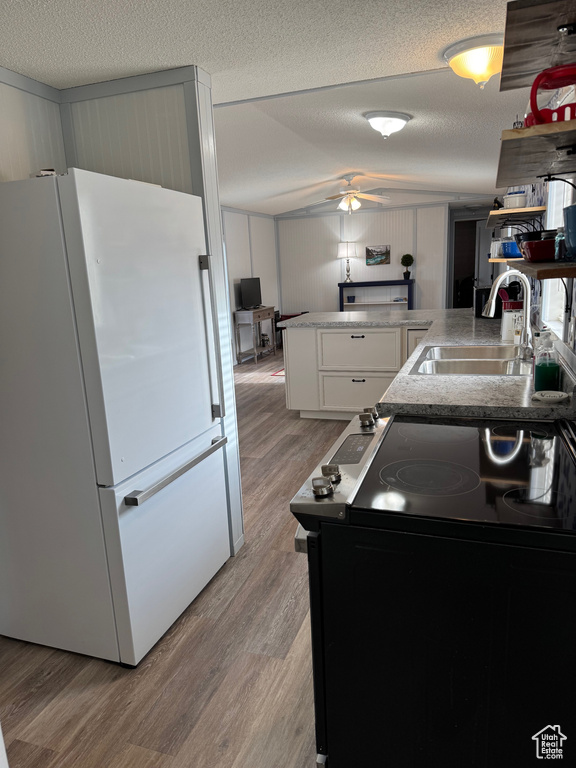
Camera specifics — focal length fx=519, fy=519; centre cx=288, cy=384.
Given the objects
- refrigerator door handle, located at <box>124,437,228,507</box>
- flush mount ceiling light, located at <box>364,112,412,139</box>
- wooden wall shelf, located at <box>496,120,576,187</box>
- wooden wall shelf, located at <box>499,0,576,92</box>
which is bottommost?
refrigerator door handle, located at <box>124,437,228,507</box>

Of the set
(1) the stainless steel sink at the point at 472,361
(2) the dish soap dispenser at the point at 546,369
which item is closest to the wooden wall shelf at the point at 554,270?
(2) the dish soap dispenser at the point at 546,369

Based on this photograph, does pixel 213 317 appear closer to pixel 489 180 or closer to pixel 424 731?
pixel 424 731

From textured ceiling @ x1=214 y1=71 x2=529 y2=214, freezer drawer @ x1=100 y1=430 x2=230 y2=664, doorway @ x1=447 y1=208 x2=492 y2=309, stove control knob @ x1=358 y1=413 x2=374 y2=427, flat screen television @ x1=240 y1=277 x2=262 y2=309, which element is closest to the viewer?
stove control knob @ x1=358 y1=413 x2=374 y2=427

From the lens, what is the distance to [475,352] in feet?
9.37

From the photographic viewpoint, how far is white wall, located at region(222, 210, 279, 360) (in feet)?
25.5

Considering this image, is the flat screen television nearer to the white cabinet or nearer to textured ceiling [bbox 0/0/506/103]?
the white cabinet

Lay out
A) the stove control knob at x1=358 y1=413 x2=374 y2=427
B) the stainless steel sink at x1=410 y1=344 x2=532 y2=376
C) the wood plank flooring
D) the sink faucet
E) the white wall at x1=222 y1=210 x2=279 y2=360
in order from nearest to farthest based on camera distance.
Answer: the wood plank flooring
the stove control knob at x1=358 y1=413 x2=374 y2=427
the sink faucet
the stainless steel sink at x1=410 y1=344 x2=532 y2=376
the white wall at x1=222 y1=210 x2=279 y2=360

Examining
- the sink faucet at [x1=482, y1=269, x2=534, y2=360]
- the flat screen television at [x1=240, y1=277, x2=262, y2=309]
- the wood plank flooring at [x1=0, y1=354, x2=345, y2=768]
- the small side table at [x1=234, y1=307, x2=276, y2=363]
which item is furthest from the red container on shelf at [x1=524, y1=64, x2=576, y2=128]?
the flat screen television at [x1=240, y1=277, x2=262, y2=309]

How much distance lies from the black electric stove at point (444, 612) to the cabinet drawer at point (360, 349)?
10.1 ft

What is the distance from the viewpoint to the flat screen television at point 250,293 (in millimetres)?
8000

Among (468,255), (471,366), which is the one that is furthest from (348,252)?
(471,366)

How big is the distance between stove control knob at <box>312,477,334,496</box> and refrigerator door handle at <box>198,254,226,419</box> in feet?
3.67

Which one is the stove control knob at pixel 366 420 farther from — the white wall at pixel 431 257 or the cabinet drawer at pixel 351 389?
the white wall at pixel 431 257

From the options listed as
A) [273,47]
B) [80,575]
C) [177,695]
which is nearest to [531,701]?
[177,695]
